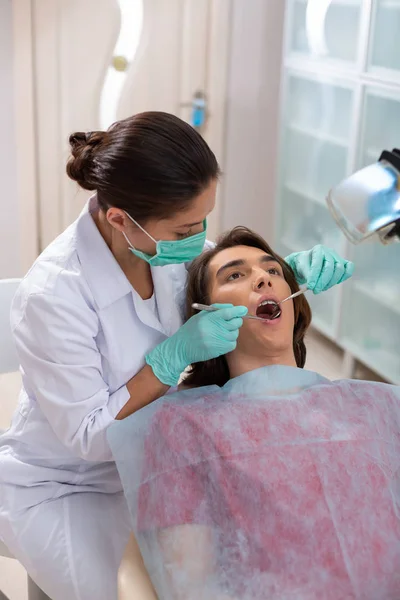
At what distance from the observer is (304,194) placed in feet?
11.3

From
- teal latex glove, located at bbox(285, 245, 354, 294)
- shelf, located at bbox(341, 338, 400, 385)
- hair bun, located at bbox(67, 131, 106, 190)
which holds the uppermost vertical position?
hair bun, located at bbox(67, 131, 106, 190)

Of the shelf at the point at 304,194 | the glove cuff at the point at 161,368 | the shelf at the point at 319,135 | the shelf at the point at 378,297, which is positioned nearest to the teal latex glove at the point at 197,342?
the glove cuff at the point at 161,368

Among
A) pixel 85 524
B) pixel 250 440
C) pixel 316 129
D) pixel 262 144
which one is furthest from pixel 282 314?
pixel 262 144

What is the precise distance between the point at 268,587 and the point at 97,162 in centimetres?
73

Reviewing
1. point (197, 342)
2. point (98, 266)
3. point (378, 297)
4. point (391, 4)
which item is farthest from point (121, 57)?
point (197, 342)

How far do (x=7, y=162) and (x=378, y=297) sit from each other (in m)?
1.68

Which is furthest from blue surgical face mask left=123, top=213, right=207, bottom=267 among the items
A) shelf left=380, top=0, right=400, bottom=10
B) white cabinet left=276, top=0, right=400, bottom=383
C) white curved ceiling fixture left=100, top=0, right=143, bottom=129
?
white curved ceiling fixture left=100, top=0, right=143, bottom=129

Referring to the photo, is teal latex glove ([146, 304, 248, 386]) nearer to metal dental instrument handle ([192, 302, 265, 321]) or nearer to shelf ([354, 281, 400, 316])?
metal dental instrument handle ([192, 302, 265, 321])

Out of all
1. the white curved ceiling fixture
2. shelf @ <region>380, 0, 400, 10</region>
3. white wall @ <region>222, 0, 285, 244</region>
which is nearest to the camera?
shelf @ <region>380, 0, 400, 10</region>

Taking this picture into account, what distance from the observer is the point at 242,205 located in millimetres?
3785

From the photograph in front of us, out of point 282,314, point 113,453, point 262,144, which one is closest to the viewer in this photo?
point 113,453

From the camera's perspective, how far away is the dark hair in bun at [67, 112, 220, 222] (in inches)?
50.3

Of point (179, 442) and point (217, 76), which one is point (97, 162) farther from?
point (217, 76)

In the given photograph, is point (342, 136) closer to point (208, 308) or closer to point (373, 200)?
point (208, 308)
